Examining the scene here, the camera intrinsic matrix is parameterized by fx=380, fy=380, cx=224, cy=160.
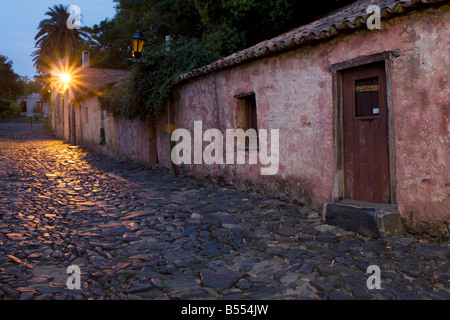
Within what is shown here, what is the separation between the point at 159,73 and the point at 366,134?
24.0 ft

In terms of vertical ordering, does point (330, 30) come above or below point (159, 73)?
below

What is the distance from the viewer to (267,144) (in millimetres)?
7719

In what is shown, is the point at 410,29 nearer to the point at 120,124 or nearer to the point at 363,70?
the point at 363,70

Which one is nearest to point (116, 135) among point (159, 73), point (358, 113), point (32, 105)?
point (159, 73)

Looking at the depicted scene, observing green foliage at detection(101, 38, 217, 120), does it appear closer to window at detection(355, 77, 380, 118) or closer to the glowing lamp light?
window at detection(355, 77, 380, 118)

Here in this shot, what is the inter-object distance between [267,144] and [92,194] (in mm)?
3978

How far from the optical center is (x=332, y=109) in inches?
244

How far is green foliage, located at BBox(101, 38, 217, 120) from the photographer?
11109 millimetres

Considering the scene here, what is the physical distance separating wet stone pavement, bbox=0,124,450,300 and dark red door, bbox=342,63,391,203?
85cm

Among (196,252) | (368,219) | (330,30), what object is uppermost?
(330,30)

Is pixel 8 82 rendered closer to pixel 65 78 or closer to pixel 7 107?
pixel 7 107

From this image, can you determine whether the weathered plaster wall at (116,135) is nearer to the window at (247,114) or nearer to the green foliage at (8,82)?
the window at (247,114)

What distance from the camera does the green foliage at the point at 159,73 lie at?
437 inches

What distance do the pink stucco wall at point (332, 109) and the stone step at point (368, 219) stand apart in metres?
0.20
